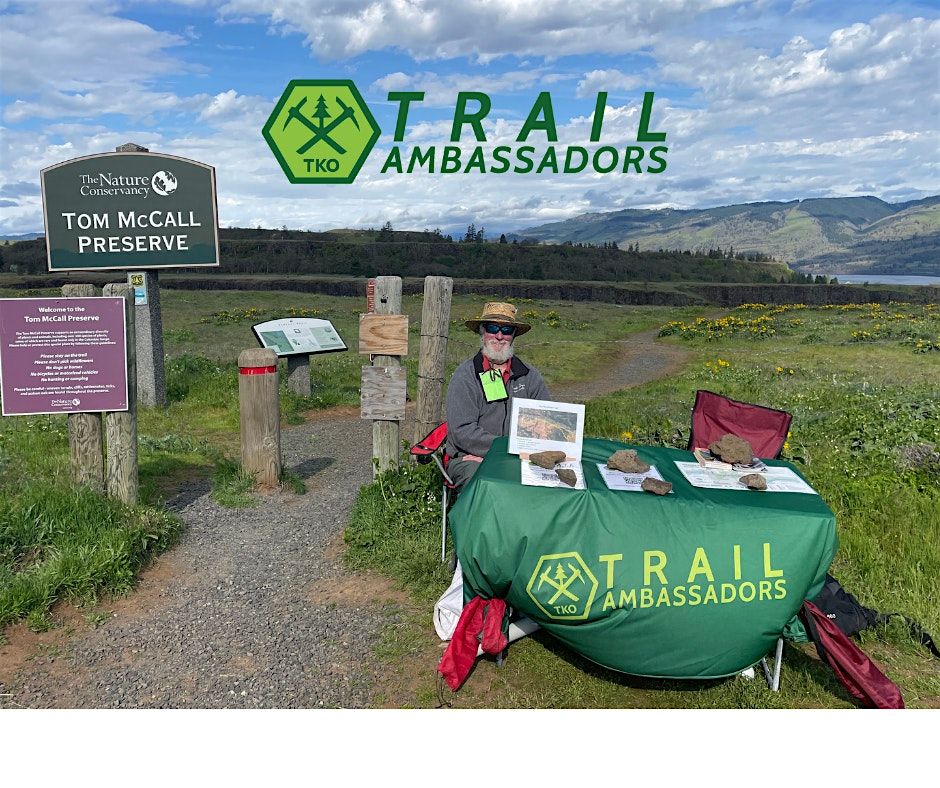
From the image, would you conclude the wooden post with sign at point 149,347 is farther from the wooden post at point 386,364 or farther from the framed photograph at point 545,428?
the framed photograph at point 545,428

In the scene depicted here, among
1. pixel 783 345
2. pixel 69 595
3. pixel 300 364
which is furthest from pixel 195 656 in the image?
pixel 783 345

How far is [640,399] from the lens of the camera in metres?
12.9

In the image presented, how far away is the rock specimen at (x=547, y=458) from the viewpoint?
14.1 ft

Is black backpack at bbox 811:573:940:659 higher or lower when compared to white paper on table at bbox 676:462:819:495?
lower

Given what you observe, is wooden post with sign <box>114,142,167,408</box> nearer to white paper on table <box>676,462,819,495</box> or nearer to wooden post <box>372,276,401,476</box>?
wooden post <box>372,276,401,476</box>

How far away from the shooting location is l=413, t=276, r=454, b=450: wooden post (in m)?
6.79

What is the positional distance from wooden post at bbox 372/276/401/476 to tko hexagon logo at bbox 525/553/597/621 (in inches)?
135

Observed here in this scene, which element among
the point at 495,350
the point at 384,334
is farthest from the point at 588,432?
the point at 495,350

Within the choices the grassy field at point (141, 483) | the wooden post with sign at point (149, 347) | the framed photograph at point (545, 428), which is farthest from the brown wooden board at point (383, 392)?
the wooden post with sign at point (149, 347)

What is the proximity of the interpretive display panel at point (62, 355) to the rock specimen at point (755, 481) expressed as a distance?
5272 millimetres

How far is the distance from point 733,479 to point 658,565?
858 millimetres

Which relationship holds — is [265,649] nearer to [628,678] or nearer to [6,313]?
[628,678]

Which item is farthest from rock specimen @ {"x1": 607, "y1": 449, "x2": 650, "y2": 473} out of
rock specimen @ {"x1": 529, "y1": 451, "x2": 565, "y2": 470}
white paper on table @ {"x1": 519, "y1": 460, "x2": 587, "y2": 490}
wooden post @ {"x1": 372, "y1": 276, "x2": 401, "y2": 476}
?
wooden post @ {"x1": 372, "y1": 276, "x2": 401, "y2": 476}

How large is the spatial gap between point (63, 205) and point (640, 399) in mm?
10163
